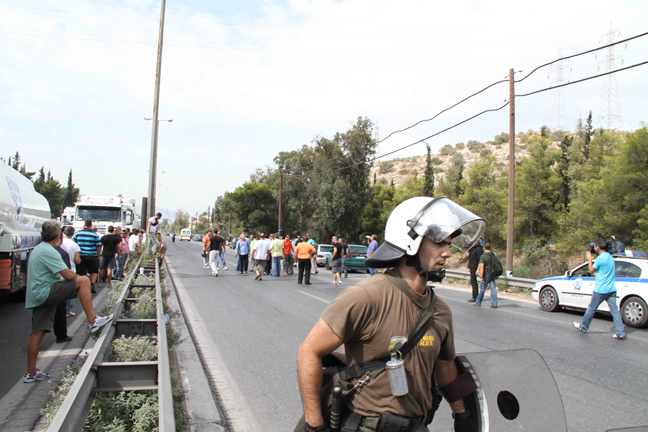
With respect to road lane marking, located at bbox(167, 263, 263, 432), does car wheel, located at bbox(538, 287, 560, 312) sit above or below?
above

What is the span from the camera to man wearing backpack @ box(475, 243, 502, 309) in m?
12.0

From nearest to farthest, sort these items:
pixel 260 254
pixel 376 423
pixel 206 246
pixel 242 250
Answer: pixel 376 423
pixel 260 254
pixel 242 250
pixel 206 246

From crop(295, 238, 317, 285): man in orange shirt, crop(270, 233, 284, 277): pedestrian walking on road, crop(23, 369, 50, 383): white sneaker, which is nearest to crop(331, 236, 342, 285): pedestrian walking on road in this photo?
crop(295, 238, 317, 285): man in orange shirt

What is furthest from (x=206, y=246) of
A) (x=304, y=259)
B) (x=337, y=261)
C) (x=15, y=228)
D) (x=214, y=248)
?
(x=15, y=228)

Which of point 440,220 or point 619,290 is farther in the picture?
point 619,290

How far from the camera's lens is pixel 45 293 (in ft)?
18.0

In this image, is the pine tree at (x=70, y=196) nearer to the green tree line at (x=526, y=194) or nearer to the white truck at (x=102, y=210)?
the green tree line at (x=526, y=194)

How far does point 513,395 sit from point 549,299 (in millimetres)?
10864

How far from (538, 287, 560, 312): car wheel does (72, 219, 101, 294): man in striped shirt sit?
1116 centimetres

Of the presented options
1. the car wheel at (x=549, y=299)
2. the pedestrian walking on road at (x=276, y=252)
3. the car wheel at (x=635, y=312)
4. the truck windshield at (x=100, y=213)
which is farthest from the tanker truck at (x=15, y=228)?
the car wheel at (x=635, y=312)

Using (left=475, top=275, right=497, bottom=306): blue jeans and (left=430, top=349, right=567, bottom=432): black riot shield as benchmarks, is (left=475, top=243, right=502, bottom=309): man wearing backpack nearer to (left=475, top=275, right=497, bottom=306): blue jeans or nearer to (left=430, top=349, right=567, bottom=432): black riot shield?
(left=475, top=275, right=497, bottom=306): blue jeans

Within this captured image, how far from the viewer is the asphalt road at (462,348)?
15.7 feet

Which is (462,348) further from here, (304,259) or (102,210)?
(102,210)

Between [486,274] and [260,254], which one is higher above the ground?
[260,254]
